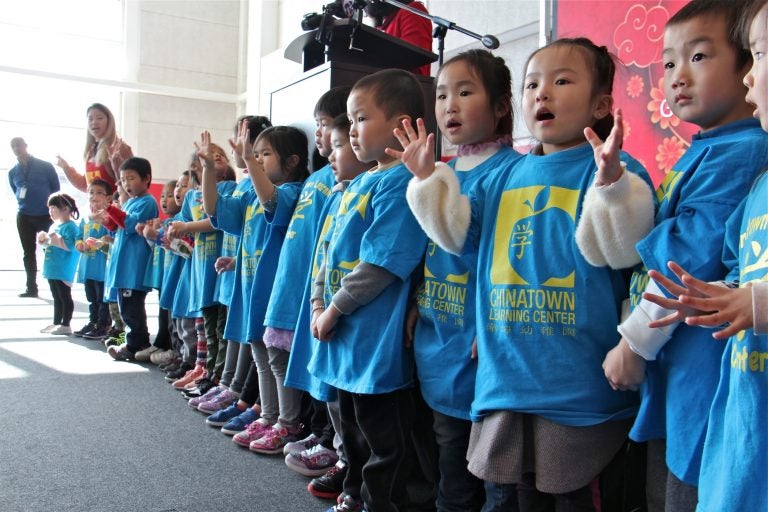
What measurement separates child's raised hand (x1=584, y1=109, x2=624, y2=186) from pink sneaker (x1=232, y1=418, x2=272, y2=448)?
145 centimetres

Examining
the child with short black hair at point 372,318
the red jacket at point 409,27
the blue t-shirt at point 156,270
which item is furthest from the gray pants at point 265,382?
the blue t-shirt at point 156,270

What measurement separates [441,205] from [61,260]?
381 cm

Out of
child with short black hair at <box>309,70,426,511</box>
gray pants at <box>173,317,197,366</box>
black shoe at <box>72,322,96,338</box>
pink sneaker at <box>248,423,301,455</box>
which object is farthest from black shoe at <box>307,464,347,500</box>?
black shoe at <box>72,322,96,338</box>

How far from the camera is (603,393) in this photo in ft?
3.28

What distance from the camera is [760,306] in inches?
23.9

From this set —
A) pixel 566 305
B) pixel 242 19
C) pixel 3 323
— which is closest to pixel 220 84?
pixel 242 19

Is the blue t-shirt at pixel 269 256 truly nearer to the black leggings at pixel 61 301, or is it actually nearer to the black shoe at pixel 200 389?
the black shoe at pixel 200 389

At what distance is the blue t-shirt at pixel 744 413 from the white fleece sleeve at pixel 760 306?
10 centimetres

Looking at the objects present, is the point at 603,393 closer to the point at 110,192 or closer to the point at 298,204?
the point at 298,204

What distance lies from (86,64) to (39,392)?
790cm

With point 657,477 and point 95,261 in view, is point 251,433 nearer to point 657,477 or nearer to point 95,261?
point 657,477

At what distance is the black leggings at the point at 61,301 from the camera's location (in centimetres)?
422

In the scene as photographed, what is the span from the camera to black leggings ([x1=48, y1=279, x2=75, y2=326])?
422 centimetres

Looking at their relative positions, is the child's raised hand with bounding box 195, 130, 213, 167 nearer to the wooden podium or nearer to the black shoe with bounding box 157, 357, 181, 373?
the wooden podium
